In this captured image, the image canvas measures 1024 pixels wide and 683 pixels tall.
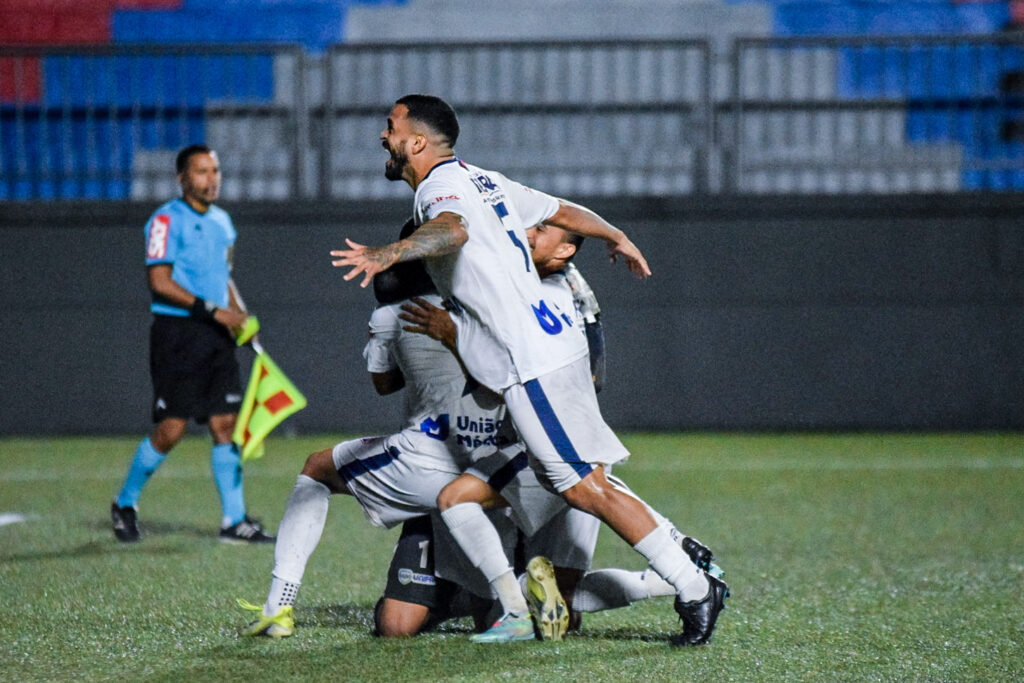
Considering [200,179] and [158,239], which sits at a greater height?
[200,179]

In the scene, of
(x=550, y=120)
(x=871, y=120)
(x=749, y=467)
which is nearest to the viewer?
(x=749, y=467)

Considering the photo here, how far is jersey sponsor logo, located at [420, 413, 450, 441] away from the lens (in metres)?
4.34

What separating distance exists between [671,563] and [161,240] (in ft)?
11.5

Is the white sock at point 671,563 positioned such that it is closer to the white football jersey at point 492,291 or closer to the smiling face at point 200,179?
the white football jersey at point 492,291

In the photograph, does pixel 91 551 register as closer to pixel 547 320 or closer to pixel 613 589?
pixel 613 589

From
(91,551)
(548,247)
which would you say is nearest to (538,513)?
(548,247)

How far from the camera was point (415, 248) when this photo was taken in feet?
12.4

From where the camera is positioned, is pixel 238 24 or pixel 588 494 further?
pixel 238 24

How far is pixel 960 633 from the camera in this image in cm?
429

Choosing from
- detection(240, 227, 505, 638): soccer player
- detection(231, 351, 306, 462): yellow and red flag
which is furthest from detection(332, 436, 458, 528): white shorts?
detection(231, 351, 306, 462): yellow and red flag

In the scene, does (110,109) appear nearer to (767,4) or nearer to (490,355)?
(767,4)

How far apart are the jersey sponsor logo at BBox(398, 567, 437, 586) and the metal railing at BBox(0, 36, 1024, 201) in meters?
6.97

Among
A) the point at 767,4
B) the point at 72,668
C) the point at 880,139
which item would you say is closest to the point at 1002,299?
the point at 880,139

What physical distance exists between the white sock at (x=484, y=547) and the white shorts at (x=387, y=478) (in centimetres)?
18
